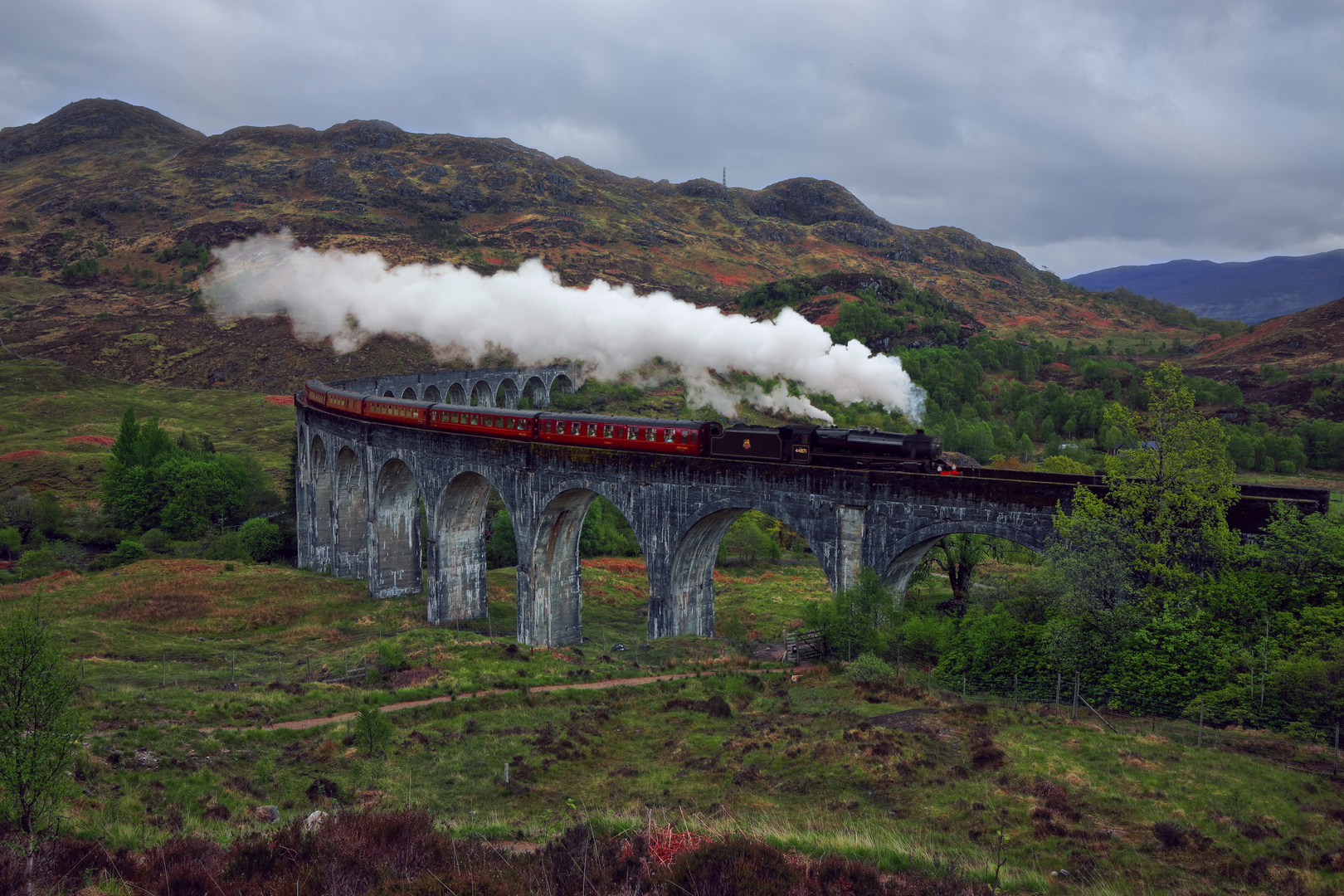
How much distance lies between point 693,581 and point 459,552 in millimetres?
15317

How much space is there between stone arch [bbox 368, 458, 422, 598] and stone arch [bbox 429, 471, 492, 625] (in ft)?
17.1

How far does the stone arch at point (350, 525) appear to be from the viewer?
50594 millimetres

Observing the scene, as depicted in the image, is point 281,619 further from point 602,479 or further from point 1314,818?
point 1314,818

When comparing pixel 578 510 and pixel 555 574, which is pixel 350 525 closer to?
pixel 555 574

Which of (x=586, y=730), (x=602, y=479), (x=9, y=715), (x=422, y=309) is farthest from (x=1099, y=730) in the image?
(x=422, y=309)

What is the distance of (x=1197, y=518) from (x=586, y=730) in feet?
62.8

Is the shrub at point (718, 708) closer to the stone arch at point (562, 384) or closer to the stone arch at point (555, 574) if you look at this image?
the stone arch at point (555, 574)

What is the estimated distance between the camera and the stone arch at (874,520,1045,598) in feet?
78.5

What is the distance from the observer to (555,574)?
1435 inches

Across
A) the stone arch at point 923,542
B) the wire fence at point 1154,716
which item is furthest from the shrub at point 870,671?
the stone arch at point 923,542

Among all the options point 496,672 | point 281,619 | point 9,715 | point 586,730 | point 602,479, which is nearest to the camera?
point 9,715

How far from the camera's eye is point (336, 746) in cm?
2111

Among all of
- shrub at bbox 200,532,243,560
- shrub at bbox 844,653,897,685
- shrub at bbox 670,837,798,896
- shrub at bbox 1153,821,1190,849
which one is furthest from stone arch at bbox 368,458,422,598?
shrub at bbox 1153,821,1190,849

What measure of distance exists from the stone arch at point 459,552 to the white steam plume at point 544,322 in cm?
2385
